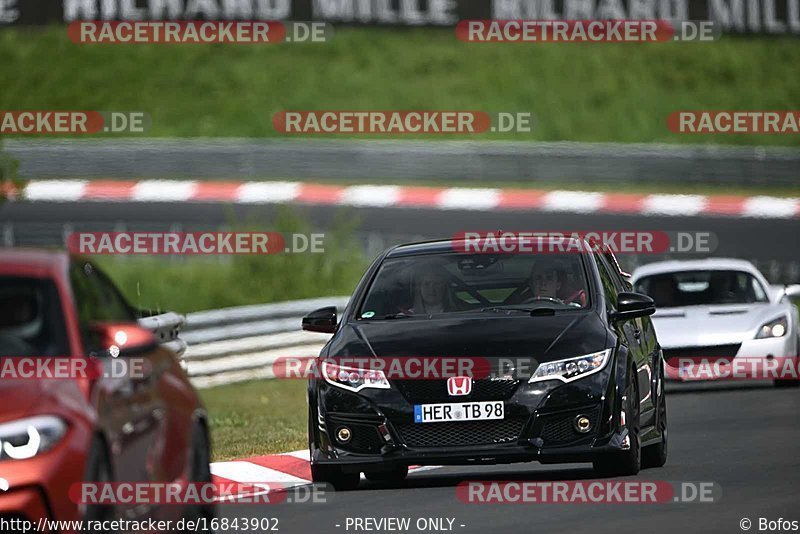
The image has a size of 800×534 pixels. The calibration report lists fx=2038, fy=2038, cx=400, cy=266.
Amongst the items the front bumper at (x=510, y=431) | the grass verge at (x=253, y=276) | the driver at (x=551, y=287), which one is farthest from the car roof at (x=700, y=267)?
the front bumper at (x=510, y=431)

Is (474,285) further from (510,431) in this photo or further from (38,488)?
(38,488)

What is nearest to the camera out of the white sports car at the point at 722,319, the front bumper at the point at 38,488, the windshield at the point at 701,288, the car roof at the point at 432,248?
the front bumper at the point at 38,488

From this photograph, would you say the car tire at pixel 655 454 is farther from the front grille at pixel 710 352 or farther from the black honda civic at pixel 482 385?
the front grille at pixel 710 352

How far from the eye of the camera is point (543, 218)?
1178 inches

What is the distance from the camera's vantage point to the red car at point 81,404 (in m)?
6.70

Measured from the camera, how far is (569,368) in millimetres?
10914

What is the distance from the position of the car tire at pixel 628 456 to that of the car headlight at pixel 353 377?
1.25m

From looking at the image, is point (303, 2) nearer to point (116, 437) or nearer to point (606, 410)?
point (606, 410)

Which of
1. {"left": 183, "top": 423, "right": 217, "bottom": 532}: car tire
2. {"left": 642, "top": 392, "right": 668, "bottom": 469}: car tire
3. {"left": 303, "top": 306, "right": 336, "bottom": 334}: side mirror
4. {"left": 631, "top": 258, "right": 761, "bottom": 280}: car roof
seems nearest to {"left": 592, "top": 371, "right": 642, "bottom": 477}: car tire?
{"left": 642, "top": 392, "right": 668, "bottom": 469}: car tire

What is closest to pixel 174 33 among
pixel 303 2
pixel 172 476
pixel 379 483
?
pixel 303 2

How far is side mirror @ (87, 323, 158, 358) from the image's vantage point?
741 centimetres

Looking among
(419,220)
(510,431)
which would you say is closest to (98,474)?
(510,431)

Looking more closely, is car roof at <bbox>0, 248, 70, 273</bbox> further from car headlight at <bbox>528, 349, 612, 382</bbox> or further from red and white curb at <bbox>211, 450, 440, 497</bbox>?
A: red and white curb at <bbox>211, 450, 440, 497</bbox>

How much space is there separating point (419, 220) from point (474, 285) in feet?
57.8
